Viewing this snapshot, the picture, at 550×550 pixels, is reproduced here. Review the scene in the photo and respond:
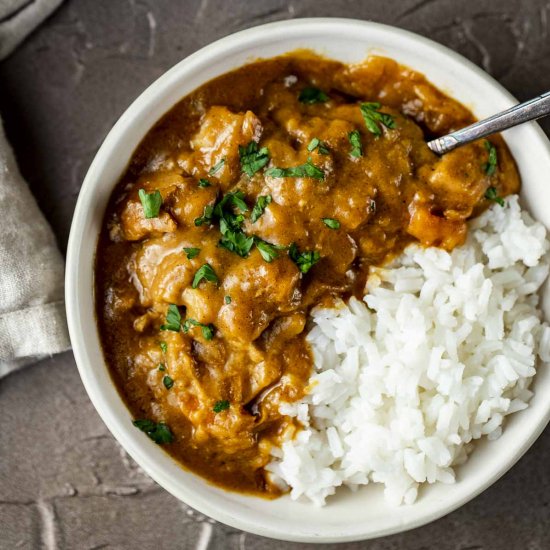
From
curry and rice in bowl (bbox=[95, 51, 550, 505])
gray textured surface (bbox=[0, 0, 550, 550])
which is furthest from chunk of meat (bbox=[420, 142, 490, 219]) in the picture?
gray textured surface (bbox=[0, 0, 550, 550])

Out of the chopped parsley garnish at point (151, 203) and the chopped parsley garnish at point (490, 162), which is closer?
the chopped parsley garnish at point (151, 203)

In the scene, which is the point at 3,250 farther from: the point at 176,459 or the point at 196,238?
the point at 176,459

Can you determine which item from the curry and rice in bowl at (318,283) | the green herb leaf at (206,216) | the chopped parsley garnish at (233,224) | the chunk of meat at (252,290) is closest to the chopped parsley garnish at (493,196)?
the curry and rice in bowl at (318,283)

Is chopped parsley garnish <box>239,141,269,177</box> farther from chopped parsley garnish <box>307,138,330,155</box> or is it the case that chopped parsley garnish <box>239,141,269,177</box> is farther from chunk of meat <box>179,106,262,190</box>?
chopped parsley garnish <box>307,138,330,155</box>

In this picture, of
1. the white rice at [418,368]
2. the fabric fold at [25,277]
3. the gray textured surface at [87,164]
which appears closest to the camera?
the white rice at [418,368]

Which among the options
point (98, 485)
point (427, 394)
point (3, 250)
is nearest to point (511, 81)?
point (427, 394)

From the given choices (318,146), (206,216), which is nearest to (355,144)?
(318,146)

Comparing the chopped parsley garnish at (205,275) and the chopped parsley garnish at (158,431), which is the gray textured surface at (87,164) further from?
the chopped parsley garnish at (205,275)
